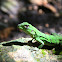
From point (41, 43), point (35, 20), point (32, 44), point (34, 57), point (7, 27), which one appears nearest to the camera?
point (34, 57)

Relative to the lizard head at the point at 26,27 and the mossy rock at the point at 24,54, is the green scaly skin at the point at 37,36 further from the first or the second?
the mossy rock at the point at 24,54

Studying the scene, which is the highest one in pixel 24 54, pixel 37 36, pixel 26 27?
pixel 26 27

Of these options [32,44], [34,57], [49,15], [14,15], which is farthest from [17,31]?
[34,57]

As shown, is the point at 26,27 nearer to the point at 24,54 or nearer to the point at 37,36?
the point at 37,36

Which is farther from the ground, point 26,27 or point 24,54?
point 26,27

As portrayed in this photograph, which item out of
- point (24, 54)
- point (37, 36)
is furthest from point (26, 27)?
point (24, 54)

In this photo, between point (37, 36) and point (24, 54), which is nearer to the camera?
point (24, 54)

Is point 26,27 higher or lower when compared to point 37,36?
higher

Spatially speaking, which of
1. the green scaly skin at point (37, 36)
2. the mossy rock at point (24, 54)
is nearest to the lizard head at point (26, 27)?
the green scaly skin at point (37, 36)

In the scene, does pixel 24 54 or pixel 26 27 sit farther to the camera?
pixel 26 27

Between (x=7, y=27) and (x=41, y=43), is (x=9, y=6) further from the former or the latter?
(x=41, y=43)

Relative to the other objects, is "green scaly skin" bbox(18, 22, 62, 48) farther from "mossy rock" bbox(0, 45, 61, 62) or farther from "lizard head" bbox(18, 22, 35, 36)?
"mossy rock" bbox(0, 45, 61, 62)
